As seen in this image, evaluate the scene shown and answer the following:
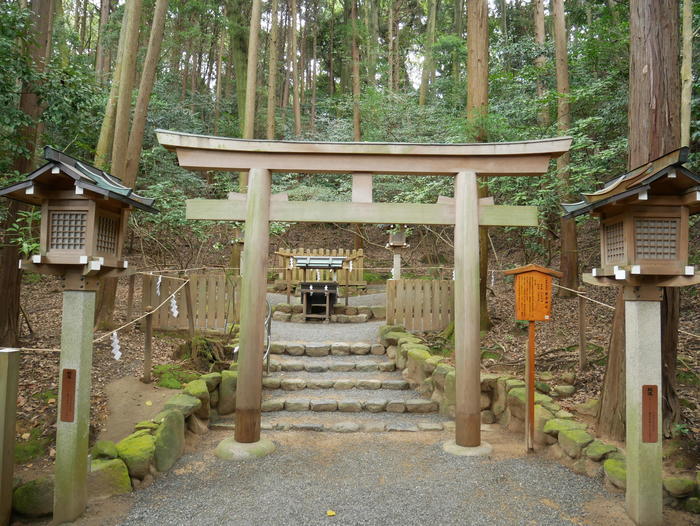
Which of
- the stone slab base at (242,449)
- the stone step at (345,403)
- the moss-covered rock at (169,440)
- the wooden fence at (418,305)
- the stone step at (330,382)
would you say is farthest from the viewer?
the wooden fence at (418,305)

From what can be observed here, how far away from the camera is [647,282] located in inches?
130

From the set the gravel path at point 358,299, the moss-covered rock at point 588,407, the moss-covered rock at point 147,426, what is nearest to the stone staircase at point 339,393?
the moss-covered rock at point 147,426

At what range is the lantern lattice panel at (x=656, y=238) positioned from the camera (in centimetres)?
327

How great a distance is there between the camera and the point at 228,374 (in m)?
6.13

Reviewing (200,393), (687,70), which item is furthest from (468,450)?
(687,70)

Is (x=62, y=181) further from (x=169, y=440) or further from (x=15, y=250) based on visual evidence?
(x=15, y=250)

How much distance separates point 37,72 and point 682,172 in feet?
22.2

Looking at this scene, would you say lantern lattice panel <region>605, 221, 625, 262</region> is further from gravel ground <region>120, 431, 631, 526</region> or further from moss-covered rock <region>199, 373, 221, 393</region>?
moss-covered rock <region>199, 373, 221, 393</region>

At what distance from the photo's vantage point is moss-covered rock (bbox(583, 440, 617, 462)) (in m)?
3.93

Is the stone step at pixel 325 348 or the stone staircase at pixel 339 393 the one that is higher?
the stone step at pixel 325 348

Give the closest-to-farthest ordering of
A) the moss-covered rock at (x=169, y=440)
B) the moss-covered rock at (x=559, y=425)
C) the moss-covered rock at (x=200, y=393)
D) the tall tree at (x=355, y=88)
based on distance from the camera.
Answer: the moss-covered rock at (x=169, y=440) < the moss-covered rock at (x=559, y=425) < the moss-covered rock at (x=200, y=393) < the tall tree at (x=355, y=88)

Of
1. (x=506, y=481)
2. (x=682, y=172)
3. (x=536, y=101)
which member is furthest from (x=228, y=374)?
(x=536, y=101)

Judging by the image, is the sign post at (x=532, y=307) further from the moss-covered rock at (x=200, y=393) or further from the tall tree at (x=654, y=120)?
the moss-covered rock at (x=200, y=393)

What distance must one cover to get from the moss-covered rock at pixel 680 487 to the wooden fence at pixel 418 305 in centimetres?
552
